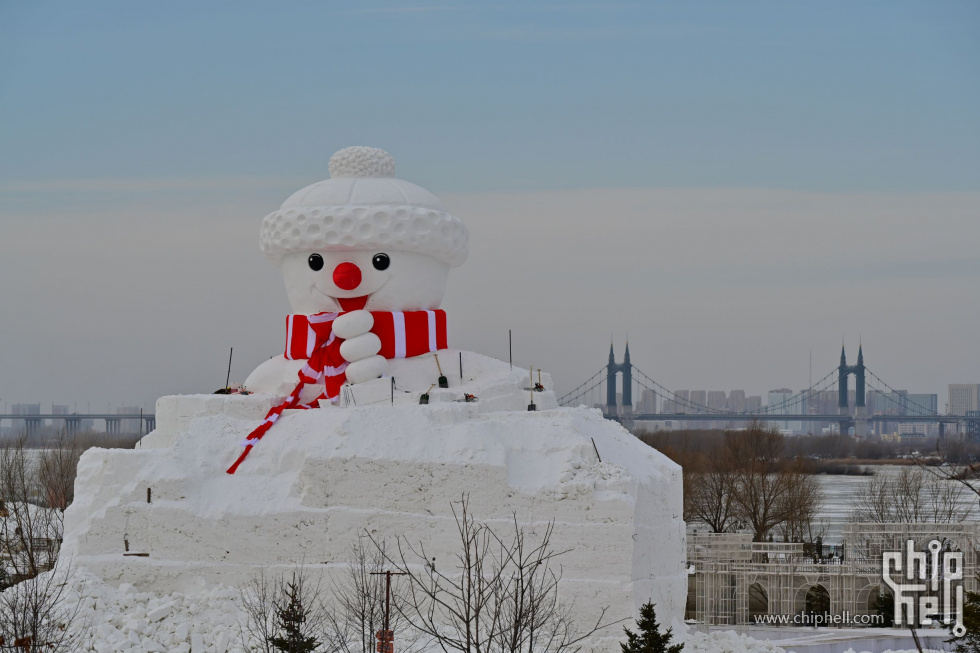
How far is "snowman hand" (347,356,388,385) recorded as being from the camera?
2330 cm

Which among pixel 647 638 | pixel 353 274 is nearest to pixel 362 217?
pixel 353 274

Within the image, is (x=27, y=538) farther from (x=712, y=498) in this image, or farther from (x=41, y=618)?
(x=712, y=498)

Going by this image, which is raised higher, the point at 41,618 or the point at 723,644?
the point at 41,618

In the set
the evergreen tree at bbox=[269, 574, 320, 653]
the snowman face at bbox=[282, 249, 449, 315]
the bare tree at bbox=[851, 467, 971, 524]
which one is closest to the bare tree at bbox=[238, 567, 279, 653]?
the evergreen tree at bbox=[269, 574, 320, 653]

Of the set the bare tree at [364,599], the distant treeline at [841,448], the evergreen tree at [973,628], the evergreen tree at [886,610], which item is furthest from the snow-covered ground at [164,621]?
the distant treeline at [841,448]

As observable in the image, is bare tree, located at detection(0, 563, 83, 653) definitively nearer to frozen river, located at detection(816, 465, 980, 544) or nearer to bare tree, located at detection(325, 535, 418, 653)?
bare tree, located at detection(325, 535, 418, 653)

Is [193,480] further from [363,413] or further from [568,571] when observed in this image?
[568,571]

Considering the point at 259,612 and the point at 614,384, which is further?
the point at 614,384

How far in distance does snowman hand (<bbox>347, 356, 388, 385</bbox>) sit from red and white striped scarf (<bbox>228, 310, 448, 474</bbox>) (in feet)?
1.10

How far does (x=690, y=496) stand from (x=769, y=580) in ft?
48.7

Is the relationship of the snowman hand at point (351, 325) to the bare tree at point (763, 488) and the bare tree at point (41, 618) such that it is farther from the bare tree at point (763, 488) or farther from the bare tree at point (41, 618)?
the bare tree at point (763, 488)

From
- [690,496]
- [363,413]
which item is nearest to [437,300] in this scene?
[363,413]

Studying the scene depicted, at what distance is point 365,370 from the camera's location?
2330 cm

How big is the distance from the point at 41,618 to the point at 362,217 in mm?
9519
